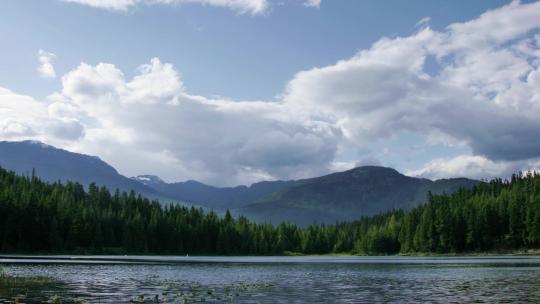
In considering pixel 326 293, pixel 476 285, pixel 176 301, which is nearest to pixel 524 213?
pixel 476 285

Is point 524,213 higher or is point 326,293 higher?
point 524,213

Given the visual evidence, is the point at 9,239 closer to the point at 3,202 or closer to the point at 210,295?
the point at 3,202

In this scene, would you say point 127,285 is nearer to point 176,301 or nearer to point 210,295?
point 210,295

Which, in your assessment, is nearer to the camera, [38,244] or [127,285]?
[127,285]

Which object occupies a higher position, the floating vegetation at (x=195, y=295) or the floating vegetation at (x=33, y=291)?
the floating vegetation at (x=33, y=291)

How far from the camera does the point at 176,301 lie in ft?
145

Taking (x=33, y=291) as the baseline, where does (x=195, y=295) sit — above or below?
below

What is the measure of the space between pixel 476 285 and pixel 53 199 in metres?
163

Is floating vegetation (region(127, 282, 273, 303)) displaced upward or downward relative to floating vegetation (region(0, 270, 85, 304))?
downward

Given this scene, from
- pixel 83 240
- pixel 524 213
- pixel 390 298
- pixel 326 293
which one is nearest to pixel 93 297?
pixel 326 293

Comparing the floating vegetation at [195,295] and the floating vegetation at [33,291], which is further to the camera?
the floating vegetation at [195,295]

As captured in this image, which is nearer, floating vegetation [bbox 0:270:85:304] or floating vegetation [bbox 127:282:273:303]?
floating vegetation [bbox 0:270:85:304]

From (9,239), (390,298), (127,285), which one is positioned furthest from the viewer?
(9,239)

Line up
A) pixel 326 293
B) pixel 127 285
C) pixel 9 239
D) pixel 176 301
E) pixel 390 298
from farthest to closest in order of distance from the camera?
pixel 9 239
pixel 127 285
pixel 326 293
pixel 390 298
pixel 176 301
